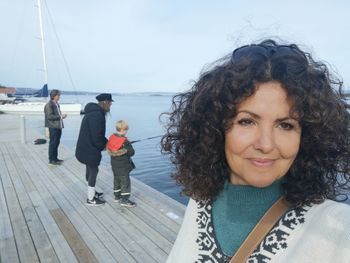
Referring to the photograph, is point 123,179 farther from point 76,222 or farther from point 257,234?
point 257,234

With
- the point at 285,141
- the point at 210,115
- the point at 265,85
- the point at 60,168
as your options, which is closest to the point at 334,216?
the point at 285,141

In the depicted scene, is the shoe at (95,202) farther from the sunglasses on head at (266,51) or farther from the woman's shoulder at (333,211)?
the woman's shoulder at (333,211)

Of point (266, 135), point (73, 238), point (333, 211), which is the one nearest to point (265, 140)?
point (266, 135)

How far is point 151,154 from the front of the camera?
16.3m

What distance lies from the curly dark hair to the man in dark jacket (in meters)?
3.64

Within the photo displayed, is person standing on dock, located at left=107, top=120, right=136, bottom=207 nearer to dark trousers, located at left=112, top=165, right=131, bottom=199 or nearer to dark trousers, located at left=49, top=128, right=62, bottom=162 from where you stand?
dark trousers, located at left=112, top=165, right=131, bottom=199

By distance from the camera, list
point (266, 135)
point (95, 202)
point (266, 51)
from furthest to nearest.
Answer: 1. point (95, 202)
2. point (266, 51)
3. point (266, 135)

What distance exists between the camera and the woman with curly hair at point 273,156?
102 cm

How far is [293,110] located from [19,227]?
431cm

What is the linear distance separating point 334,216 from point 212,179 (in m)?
0.54

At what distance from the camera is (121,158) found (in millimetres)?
5074

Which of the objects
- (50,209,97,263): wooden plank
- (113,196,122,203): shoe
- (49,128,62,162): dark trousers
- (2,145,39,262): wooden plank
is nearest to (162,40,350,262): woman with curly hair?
(50,209,97,263): wooden plank

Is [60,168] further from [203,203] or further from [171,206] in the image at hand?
[203,203]

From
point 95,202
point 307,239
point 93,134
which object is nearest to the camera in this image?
point 307,239
